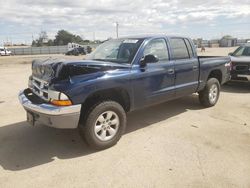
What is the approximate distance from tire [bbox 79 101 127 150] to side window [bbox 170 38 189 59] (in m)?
1.96

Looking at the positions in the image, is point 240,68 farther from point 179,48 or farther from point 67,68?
point 67,68

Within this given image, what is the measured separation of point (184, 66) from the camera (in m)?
5.85

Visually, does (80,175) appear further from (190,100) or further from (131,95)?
(190,100)

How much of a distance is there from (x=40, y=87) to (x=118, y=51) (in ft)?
5.49

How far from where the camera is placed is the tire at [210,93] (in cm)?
679

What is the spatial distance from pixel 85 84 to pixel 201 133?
2486mm

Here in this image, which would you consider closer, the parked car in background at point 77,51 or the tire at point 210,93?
the tire at point 210,93

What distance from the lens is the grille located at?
13.7ft

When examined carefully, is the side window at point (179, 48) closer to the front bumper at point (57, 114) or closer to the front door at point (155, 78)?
the front door at point (155, 78)

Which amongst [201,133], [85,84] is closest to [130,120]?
[201,133]

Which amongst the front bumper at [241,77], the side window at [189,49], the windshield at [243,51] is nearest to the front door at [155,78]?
the side window at [189,49]

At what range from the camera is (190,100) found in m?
7.78

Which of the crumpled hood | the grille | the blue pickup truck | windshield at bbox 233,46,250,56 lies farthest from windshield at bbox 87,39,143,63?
windshield at bbox 233,46,250,56

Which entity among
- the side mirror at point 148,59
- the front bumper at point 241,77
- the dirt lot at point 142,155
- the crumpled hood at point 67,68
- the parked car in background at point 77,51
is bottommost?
the dirt lot at point 142,155
